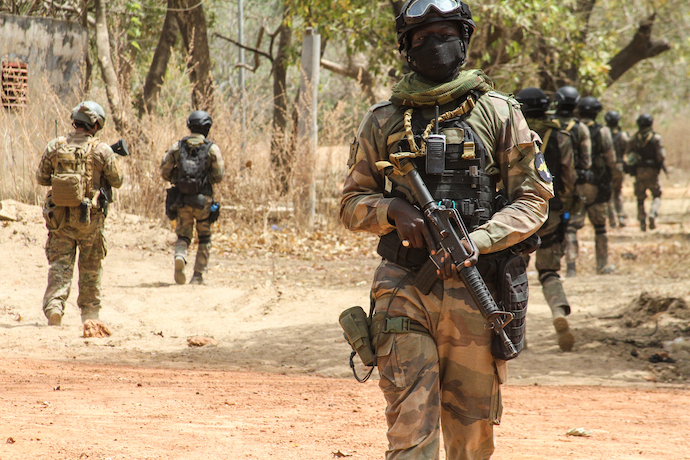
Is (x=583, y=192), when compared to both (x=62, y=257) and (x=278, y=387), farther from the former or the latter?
(x=62, y=257)

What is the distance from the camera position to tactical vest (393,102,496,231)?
2.50 metres

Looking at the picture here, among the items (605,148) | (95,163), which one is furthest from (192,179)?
(605,148)

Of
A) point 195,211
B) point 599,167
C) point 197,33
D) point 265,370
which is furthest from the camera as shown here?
point 197,33

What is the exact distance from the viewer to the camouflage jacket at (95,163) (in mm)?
6059

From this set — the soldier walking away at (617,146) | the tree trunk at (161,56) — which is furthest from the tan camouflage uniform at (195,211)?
the soldier walking away at (617,146)

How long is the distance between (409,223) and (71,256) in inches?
185

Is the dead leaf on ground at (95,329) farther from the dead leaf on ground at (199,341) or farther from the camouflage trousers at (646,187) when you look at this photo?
the camouflage trousers at (646,187)

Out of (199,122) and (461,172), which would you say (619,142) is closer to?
(199,122)

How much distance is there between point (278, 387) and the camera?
4.83 meters

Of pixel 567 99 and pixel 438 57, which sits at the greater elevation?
pixel 567 99

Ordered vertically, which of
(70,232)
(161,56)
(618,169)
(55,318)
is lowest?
A: (55,318)

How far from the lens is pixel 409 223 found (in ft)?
8.00

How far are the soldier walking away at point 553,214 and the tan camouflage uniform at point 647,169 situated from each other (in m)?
8.21

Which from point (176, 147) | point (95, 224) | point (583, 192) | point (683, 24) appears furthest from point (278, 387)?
point (683, 24)
